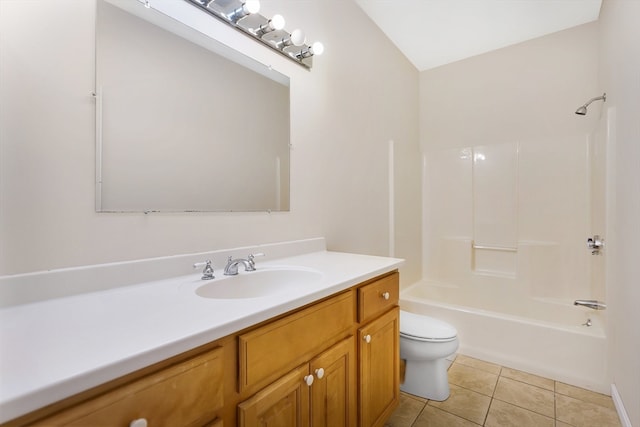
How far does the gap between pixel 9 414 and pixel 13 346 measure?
21 centimetres

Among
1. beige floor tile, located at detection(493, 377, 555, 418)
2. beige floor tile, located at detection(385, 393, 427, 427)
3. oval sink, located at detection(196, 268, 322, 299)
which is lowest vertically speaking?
beige floor tile, located at detection(385, 393, 427, 427)

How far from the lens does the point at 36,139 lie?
32.3 inches

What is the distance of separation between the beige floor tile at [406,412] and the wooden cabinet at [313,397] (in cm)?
57

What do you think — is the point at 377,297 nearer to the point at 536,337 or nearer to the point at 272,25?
the point at 272,25

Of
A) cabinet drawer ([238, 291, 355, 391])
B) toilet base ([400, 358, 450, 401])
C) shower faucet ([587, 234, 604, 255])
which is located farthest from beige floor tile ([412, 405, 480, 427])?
shower faucet ([587, 234, 604, 255])

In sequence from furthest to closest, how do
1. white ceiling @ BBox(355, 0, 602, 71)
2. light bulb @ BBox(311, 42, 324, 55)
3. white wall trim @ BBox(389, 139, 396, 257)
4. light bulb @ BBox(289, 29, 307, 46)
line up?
1. white wall trim @ BBox(389, 139, 396, 257)
2. white ceiling @ BBox(355, 0, 602, 71)
3. light bulb @ BBox(311, 42, 324, 55)
4. light bulb @ BBox(289, 29, 307, 46)

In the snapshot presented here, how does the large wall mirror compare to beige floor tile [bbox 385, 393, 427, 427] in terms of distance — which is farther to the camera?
beige floor tile [bbox 385, 393, 427, 427]

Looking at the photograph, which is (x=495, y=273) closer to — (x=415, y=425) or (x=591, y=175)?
(x=591, y=175)

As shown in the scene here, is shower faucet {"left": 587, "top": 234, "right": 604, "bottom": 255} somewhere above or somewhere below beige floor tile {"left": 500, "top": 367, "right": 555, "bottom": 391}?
above

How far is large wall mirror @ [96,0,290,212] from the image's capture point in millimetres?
972

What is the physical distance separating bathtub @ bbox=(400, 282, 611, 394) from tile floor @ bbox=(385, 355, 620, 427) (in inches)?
3.8

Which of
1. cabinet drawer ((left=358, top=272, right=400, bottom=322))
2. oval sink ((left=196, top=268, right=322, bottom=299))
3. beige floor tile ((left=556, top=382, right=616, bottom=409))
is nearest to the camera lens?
oval sink ((left=196, top=268, right=322, bottom=299))

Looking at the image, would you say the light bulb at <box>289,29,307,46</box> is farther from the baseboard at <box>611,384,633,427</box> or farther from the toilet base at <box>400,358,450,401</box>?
the baseboard at <box>611,384,633,427</box>

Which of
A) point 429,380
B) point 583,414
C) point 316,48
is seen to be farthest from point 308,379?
point 583,414
